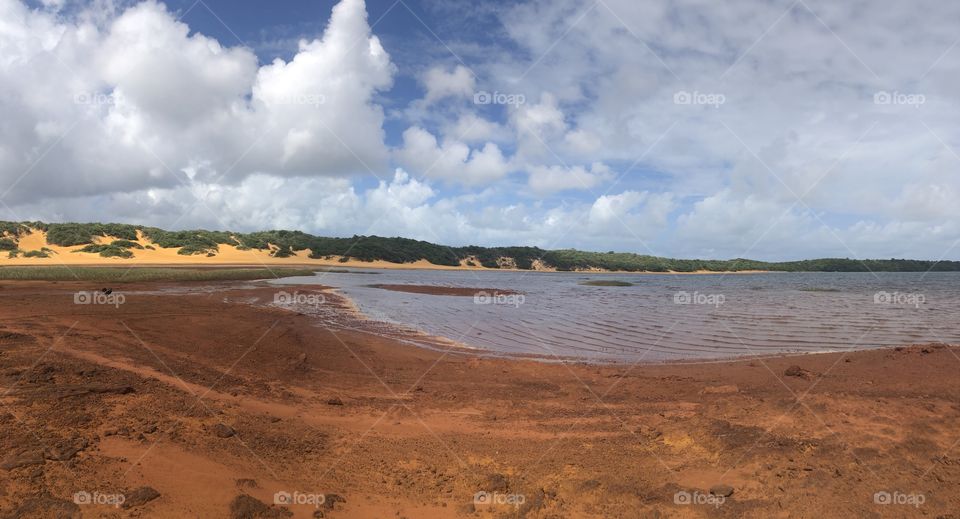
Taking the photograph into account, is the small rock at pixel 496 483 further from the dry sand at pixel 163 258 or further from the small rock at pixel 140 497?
the dry sand at pixel 163 258

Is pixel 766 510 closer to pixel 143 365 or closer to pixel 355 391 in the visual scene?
pixel 355 391

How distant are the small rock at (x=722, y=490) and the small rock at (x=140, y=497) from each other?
20.1ft

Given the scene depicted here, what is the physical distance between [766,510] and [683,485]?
2.94 feet

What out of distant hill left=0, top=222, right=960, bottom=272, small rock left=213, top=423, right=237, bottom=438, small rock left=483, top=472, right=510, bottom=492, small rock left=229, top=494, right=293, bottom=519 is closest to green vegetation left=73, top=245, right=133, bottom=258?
distant hill left=0, top=222, right=960, bottom=272

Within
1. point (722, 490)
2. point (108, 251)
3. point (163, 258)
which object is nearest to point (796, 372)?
point (722, 490)

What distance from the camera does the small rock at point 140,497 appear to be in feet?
16.0

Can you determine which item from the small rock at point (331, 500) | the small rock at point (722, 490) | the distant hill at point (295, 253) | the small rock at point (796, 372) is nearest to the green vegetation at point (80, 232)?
the distant hill at point (295, 253)

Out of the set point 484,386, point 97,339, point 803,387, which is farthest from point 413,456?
point 97,339

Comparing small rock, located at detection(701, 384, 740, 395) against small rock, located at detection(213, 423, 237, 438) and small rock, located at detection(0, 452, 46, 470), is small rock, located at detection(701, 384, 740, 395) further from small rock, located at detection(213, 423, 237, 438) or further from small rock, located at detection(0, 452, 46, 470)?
small rock, located at detection(0, 452, 46, 470)

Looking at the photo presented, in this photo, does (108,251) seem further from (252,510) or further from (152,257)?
(252,510)

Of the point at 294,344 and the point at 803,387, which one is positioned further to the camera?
the point at 294,344

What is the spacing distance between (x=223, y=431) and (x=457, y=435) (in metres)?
3.40

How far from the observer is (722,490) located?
18.9 feet

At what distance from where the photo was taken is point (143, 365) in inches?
394
